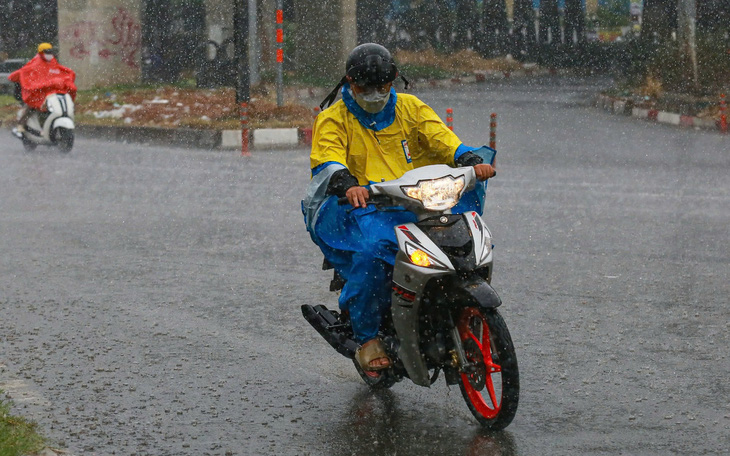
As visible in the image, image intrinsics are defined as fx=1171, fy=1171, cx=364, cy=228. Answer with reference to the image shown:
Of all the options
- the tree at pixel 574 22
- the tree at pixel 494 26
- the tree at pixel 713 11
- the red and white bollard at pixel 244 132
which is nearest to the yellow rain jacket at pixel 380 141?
the red and white bollard at pixel 244 132

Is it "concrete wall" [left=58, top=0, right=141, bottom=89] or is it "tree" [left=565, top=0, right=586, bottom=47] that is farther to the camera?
"tree" [left=565, top=0, right=586, bottom=47]

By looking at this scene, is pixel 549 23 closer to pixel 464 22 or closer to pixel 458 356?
pixel 464 22

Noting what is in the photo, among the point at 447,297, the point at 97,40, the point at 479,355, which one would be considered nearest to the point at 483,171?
the point at 447,297

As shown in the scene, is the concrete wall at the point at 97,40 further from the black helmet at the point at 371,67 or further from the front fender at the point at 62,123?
the black helmet at the point at 371,67

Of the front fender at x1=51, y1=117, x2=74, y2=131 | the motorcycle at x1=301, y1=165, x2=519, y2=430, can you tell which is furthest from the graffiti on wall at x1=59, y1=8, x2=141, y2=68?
the motorcycle at x1=301, y1=165, x2=519, y2=430

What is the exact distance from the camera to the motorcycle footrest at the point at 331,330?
Answer: 17.9ft

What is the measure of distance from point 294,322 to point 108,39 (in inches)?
1066

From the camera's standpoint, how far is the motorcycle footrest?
5.46 m

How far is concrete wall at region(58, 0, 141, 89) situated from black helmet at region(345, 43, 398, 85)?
92.1 ft

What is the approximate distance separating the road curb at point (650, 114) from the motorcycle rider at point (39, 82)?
1158 cm

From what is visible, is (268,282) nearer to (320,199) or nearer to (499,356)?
(320,199)

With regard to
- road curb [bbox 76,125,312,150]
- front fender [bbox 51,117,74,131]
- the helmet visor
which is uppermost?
the helmet visor

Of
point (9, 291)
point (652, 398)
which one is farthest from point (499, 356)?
point (9, 291)

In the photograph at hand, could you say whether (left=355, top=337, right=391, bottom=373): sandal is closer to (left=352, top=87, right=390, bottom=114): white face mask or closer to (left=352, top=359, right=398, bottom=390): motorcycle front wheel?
(left=352, top=359, right=398, bottom=390): motorcycle front wheel
